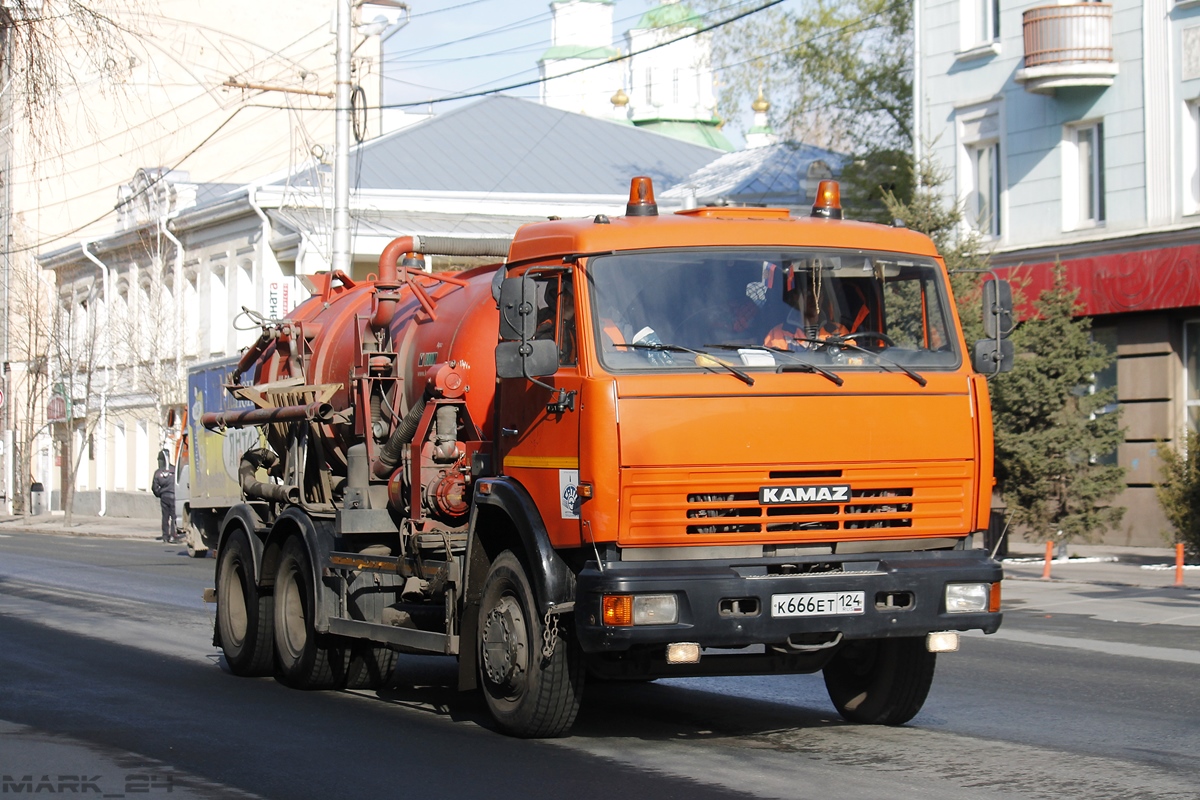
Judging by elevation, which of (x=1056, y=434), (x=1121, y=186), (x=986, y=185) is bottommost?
(x=1056, y=434)

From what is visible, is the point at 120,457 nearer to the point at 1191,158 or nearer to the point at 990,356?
the point at 1191,158

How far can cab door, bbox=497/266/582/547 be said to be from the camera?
8328mm

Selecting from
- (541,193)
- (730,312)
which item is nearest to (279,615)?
(730,312)

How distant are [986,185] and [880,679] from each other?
68.4 ft

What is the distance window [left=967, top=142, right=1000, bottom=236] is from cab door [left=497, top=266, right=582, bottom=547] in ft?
67.8

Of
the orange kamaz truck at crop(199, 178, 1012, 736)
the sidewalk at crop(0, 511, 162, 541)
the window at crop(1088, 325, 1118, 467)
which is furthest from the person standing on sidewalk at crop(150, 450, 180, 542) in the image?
the orange kamaz truck at crop(199, 178, 1012, 736)

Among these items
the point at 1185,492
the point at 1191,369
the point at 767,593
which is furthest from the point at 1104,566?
the point at 767,593

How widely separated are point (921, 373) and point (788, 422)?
89 centimetres

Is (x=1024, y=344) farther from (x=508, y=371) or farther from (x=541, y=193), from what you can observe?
(x=541, y=193)

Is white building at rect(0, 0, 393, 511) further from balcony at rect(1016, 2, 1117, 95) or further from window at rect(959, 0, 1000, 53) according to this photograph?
balcony at rect(1016, 2, 1117, 95)

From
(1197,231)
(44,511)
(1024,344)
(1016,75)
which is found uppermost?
(1016,75)

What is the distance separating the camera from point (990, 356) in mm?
8906

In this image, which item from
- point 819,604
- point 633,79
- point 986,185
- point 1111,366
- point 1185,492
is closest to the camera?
point 819,604

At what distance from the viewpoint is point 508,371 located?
8609mm
